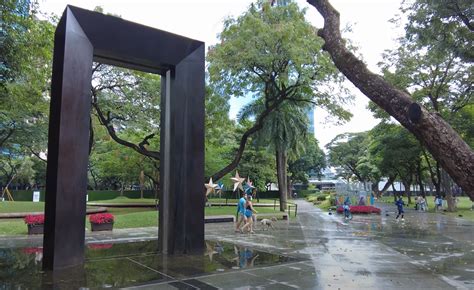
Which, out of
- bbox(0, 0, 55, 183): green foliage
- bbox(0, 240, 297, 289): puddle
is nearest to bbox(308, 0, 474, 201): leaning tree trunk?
bbox(0, 240, 297, 289): puddle

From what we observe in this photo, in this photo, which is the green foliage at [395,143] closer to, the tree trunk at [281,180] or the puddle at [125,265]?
the tree trunk at [281,180]

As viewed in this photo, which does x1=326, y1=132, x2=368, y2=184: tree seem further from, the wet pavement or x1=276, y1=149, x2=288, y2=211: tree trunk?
the wet pavement

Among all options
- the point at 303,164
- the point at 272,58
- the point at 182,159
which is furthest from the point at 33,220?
the point at 303,164

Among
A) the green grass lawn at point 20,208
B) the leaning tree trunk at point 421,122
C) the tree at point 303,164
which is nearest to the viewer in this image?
the leaning tree trunk at point 421,122

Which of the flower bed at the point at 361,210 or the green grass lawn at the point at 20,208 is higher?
the green grass lawn at the point at 20,208

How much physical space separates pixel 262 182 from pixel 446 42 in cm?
3383

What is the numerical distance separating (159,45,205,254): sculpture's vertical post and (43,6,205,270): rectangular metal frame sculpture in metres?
0.03

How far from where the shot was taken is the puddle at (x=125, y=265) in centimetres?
693

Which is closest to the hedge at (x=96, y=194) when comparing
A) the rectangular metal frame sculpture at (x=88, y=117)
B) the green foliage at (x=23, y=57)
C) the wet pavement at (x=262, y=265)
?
the green foliage at (x=23, y=57)

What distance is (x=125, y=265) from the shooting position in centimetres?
845

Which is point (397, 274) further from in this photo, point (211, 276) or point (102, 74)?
point (102, 74)

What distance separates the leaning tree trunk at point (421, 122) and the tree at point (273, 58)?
14.1 meters

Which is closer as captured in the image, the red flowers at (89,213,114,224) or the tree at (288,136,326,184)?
the red flowers at (89,213,114,224)

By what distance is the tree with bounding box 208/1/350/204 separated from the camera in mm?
19000
